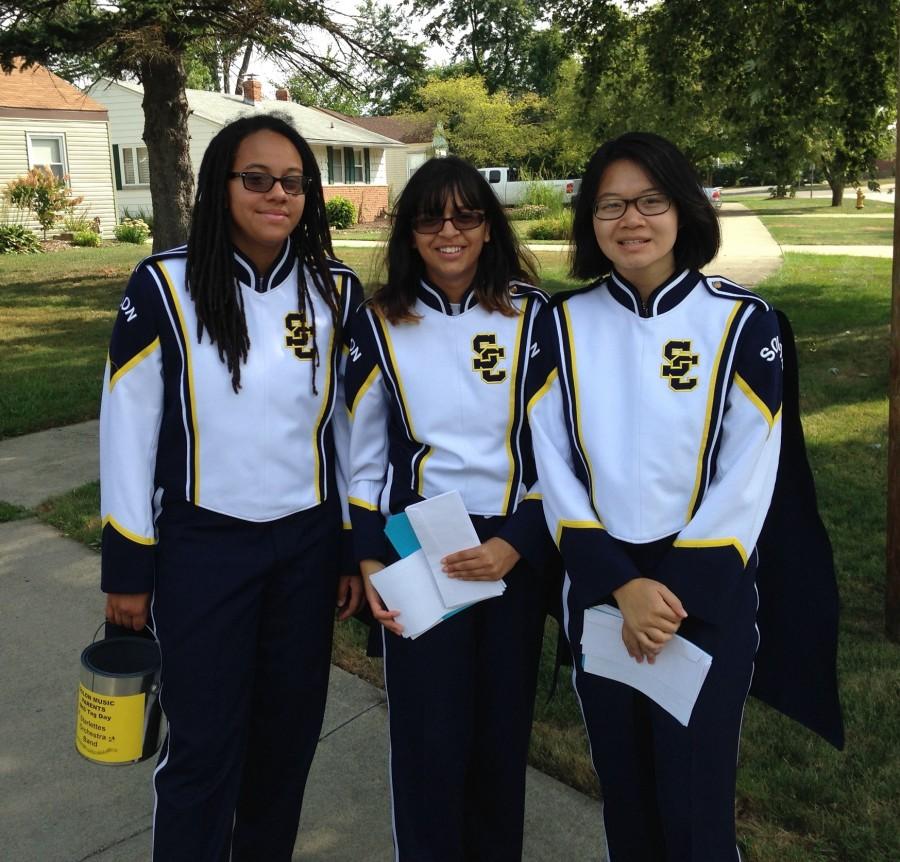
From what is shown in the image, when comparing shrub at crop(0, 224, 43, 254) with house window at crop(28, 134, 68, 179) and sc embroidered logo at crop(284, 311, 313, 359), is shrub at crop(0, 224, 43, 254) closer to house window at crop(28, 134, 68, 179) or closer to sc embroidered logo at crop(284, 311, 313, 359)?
house window at crop(28, 134, 68, 179)

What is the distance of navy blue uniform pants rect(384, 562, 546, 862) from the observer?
2.20 m

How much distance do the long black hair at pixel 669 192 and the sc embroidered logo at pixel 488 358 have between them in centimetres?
30

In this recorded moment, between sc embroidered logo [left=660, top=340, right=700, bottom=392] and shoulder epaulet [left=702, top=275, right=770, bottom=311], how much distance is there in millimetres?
135

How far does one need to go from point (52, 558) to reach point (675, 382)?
12.3 feet

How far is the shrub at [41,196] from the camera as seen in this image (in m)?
23.5

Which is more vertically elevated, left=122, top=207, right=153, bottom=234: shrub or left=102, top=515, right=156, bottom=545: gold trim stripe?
left=122, top=207, right=153, bottom=234: shrub

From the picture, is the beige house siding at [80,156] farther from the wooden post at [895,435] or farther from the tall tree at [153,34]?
the wooden post at [895,435]

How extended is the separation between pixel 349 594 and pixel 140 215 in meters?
27.6

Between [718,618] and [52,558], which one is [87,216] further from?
[718,618]

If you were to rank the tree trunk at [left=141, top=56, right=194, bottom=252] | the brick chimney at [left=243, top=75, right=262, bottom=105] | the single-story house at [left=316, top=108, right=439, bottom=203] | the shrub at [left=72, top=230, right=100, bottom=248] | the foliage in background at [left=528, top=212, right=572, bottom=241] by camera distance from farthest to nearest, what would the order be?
the single-story house at [left=316, top=108, right=439, bottom=203], the brick chimney at [left=243, top=75, right=262, bottom=105], the shrub at [left=72, top=230, right=100, bottom=248], the foliage in background at [left=528, top=212, right=572, bottom=241], the tree trunk at [left=141, top=56, right=194, bottom=252]

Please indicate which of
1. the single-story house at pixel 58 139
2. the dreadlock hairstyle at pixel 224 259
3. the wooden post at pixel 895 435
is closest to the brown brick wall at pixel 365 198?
the single-story house at pixel 58 139

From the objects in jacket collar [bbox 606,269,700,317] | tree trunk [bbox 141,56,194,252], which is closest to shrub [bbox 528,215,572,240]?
tree trunk [bbox 141,56,194,252]

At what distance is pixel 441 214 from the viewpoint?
2.20m

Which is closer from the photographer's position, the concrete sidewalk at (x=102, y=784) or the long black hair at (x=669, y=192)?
the long black hair at (x=669, y=192)
